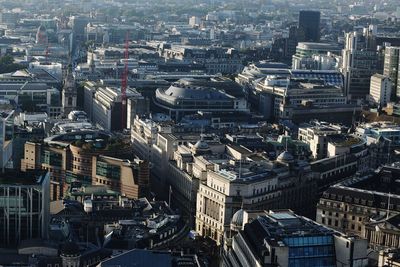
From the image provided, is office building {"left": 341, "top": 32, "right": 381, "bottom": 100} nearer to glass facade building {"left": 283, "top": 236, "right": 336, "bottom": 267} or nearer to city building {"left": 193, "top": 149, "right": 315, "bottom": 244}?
city building {"left": 193, "top": 149, "right": 315, "bottom": 244}

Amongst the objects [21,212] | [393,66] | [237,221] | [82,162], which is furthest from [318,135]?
[393,66]

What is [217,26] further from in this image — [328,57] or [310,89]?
[310,89]

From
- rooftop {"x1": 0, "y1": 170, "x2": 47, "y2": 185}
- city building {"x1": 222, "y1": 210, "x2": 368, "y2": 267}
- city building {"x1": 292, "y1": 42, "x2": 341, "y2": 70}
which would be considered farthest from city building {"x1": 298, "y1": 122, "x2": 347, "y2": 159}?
city building {"x1": 292, "y1": 42, "x2": 341, "y2": 70}

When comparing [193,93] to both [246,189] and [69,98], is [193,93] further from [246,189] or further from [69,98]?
[246,189]

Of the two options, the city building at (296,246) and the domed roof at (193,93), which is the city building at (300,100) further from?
the city building at (296,246)

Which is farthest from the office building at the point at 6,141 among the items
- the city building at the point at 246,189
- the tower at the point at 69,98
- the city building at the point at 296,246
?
the city building at the point at 296,246

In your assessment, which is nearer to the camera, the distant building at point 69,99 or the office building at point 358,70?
the distant building at point 69,99

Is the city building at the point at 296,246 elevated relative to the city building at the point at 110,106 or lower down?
elevated
